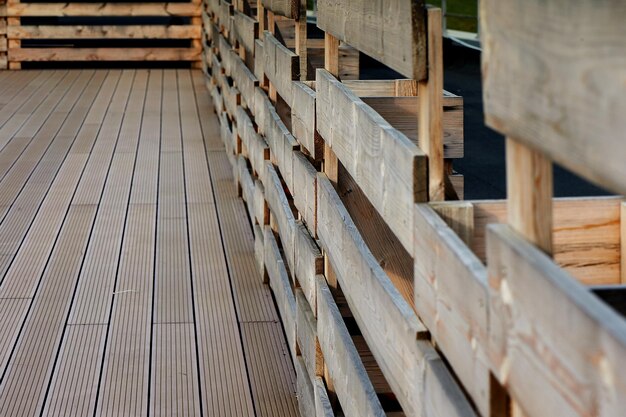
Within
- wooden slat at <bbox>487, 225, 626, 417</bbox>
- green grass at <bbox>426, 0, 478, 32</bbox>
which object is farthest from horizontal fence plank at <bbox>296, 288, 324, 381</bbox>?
green grass at <bbox>426, 0, 478, 32</bbox>

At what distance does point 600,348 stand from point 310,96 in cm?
232

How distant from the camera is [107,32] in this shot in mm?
12930

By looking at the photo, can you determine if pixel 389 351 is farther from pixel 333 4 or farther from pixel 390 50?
pixel 333 4

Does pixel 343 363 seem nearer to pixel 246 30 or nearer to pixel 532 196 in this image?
pixel 532 196

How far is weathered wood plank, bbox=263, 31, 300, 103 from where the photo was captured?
3.80 m

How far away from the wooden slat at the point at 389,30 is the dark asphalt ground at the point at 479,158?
393 cm

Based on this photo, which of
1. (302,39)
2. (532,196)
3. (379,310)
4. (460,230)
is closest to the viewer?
(532,196)

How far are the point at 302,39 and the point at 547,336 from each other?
2802 mm

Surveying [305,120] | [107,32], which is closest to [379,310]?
[305,120]

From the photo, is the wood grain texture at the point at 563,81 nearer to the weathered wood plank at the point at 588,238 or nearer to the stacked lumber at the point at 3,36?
the weathered wood plank at the point at 588,238

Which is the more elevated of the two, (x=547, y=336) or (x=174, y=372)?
(x=547, y=336)

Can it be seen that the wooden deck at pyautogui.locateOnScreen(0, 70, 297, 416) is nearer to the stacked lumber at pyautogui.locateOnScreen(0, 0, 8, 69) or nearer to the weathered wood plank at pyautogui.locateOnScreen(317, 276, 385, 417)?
the weathered wood plank at pyautogui.locateOnScreen(317, 276, 385, 417)

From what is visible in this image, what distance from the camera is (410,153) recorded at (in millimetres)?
1739

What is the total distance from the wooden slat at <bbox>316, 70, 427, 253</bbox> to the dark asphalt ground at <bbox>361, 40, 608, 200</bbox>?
378cm
